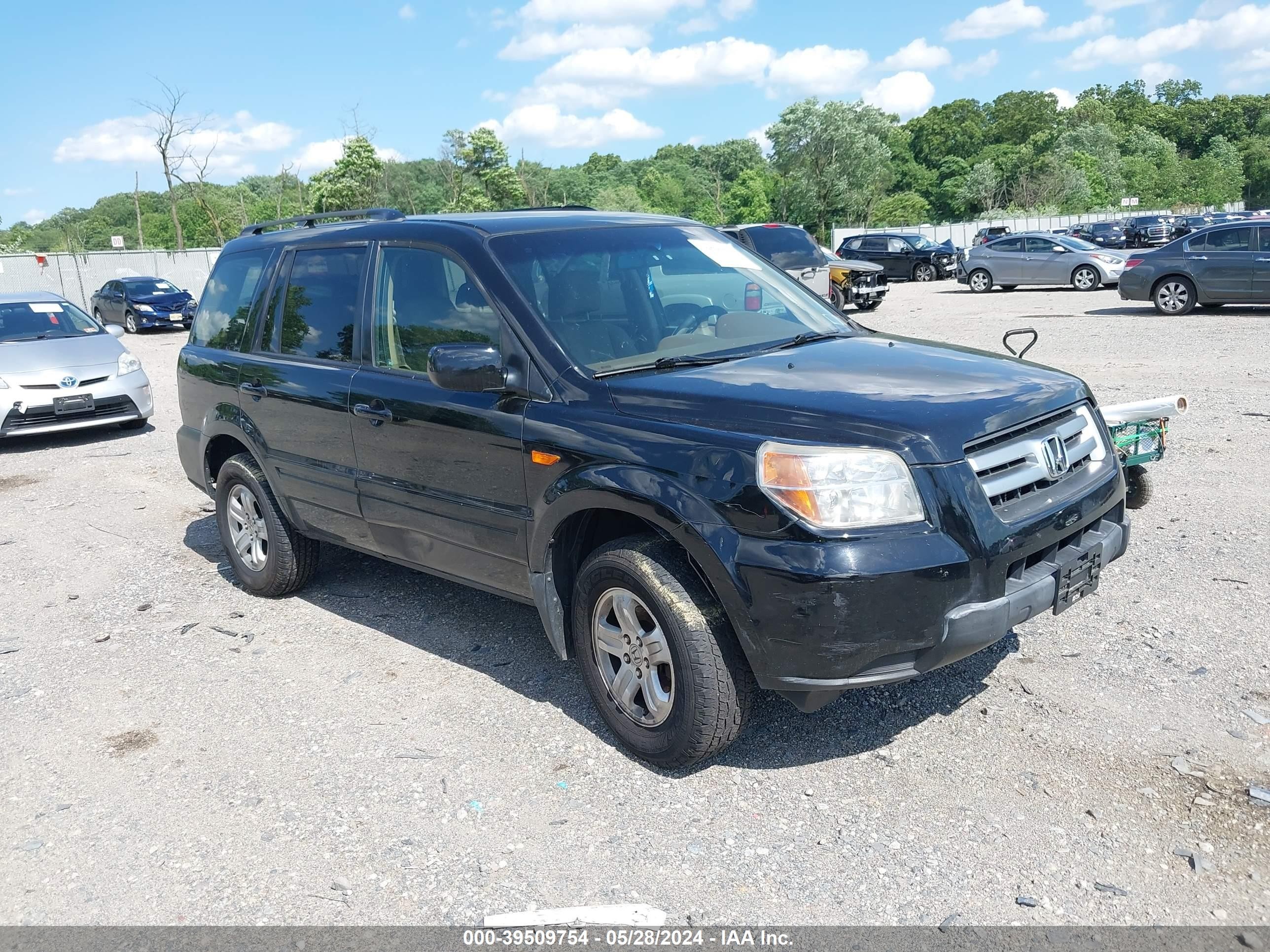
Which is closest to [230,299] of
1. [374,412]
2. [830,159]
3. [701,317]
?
[374,412]

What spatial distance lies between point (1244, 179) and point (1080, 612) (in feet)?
436

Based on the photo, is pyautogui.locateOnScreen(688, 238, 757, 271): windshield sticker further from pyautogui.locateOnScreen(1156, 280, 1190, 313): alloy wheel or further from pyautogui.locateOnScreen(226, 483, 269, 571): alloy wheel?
pyautogui.locateOnScreen(1156, 280, 1190, 313): alloy wheel

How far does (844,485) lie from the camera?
3.24 m


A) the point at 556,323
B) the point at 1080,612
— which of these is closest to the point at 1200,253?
the point at 1080,612

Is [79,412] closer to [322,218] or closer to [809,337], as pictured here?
[322,218]

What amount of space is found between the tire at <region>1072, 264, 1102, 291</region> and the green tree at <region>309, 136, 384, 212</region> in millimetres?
40204

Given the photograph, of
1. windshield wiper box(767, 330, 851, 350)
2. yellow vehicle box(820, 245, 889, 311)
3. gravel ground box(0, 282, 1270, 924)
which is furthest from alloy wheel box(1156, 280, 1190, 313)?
windshield wiper box(767, 330, 851, 350)

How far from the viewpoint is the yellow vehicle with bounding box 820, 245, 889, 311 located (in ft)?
73.2

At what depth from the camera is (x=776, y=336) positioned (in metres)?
4.46

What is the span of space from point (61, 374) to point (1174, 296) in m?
16.9

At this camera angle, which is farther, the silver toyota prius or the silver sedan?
the silver sedan

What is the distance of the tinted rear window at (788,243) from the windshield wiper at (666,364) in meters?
14.9

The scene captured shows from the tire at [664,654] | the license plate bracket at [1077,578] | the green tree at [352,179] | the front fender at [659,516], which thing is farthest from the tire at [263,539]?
the green tree at [352,179]

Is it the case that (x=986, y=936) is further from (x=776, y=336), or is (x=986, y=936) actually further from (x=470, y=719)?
(x=776, y=336)
